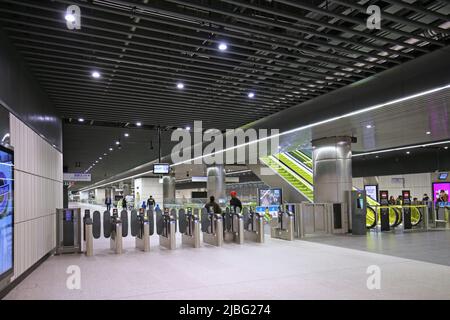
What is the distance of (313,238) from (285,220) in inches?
40.7

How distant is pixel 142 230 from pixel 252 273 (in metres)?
4.30

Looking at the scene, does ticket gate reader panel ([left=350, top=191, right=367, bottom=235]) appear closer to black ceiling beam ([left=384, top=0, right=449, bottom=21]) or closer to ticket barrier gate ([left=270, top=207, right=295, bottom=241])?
ticket barrier gate ([left=270, top=207, right=295, bottom=241])

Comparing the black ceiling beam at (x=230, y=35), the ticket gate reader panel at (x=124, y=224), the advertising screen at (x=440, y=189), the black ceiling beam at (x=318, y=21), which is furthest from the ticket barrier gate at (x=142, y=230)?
the advertising screen at (x=440, y=189)

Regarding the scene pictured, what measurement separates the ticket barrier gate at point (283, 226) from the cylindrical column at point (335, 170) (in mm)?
2230

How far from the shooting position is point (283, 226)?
1187cm

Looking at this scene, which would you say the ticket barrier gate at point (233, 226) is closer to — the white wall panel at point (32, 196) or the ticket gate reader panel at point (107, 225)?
the ticket gate reader panel at point (107, 225)

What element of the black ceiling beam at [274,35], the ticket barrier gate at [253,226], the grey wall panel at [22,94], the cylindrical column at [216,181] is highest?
the black ceiling beam at [274,35]

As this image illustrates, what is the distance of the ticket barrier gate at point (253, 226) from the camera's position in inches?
430

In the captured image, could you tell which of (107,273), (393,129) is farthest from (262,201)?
(107,273)

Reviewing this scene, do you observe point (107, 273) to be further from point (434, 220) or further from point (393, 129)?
point (434, 220)

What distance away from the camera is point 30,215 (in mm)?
6965

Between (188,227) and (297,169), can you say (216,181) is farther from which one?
(188,227)

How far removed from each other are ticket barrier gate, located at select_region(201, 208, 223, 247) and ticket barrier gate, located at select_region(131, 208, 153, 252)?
1694mm

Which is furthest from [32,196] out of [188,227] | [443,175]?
[443,175]
